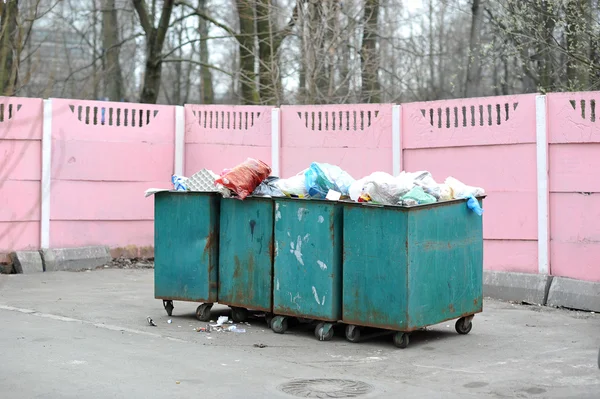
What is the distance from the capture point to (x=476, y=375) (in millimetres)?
6586

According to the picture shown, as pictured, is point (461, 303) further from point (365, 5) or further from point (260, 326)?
point (365, 5)

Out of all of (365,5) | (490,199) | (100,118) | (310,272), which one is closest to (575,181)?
(490,199)

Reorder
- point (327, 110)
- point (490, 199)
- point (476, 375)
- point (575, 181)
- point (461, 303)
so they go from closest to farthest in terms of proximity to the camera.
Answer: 1. point (476, 375)
2. point (461, 303)
3. point (575, 181)
4. point (490, 199)
5. point (327, 110)

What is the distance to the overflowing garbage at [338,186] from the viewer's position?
25.9ft

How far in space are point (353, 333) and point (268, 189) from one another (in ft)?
5.78

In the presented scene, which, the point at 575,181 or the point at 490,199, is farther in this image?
the point at 490,199

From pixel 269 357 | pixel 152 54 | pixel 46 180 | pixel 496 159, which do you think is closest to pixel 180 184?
pixel 269 357

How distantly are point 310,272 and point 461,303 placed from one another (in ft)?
4.86

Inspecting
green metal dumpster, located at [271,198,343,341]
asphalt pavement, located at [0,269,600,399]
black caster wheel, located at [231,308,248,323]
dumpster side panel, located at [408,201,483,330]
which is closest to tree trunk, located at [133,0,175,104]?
asphalt pavement, located at [0,269,600,399]


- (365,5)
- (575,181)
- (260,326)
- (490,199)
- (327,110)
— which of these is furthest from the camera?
(365,5)

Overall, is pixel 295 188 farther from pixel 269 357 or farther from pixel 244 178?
pixel 269 357

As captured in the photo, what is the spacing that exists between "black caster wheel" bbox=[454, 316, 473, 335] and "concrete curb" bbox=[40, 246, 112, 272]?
21.8 feet

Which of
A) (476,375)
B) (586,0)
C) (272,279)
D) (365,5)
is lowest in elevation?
(476,375)

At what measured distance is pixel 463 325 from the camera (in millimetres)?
8398
